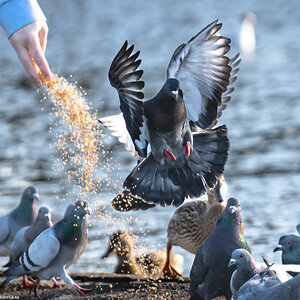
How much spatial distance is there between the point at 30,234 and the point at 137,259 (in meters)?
1.32

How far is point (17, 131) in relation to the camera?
38.5ft

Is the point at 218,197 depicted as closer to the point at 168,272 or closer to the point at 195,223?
the point at 195,223

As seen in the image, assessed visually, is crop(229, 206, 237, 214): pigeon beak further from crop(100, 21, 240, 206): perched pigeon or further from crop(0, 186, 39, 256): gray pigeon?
crop(0, 186, 39, 256): gray pigeon

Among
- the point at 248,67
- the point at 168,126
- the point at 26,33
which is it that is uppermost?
the point at 26,33

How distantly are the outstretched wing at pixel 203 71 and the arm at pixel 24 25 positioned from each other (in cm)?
88

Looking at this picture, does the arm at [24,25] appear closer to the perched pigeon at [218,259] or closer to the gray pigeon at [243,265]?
the gray pigeon at [243,265]

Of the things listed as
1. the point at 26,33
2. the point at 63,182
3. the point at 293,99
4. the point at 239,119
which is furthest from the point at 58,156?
the point at 26,33

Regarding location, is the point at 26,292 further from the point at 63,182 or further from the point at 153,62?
the point at 153,62

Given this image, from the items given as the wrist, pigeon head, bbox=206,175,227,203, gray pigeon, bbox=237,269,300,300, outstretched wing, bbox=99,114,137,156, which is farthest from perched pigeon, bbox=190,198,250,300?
the wrist

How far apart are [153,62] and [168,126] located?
39.6 ft

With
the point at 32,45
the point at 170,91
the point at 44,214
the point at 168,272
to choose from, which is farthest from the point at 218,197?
the point at 32,45

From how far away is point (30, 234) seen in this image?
6.09 metres

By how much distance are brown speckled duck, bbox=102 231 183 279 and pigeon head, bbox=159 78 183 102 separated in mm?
2474

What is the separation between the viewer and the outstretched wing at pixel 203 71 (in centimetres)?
461
